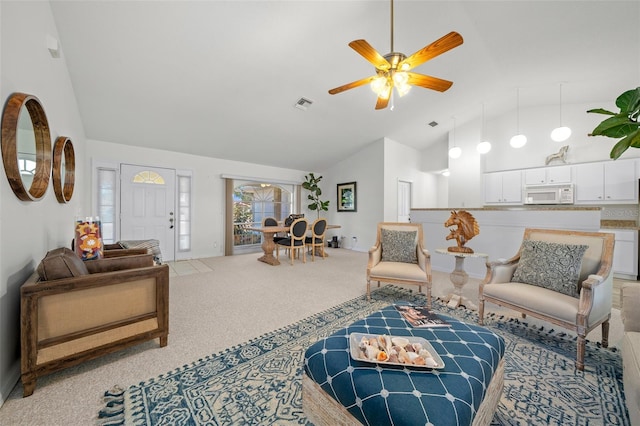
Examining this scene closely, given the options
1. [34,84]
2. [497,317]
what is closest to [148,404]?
[34,84]

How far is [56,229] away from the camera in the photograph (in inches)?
96.9

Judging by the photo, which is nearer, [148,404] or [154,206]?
[148,404]

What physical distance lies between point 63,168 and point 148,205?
7.17 ft

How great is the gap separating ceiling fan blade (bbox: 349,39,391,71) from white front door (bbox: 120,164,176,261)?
181 inches

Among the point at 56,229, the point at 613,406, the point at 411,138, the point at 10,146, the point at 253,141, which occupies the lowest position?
the point at 613,406

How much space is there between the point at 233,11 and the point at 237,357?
3.15 metres

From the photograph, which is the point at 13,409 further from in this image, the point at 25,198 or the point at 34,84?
the point at 34,84

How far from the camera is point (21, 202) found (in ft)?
5.36

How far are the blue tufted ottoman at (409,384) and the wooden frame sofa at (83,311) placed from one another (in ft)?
4.55

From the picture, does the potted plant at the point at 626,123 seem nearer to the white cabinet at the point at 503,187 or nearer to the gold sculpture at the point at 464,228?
the gold sculpture at the point at 464,228

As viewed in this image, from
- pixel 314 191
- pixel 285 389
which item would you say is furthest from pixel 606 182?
pixel 285 389

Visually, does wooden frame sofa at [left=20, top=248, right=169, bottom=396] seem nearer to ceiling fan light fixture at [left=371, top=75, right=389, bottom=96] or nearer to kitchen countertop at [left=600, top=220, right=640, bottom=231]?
ceiling fan light fixture at [left=371, top=75, right=389, bottom=96]

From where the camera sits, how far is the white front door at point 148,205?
453 cm

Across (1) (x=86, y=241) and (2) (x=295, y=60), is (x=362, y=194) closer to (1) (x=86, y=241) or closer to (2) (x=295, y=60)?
(2) (x=295, y=60)
